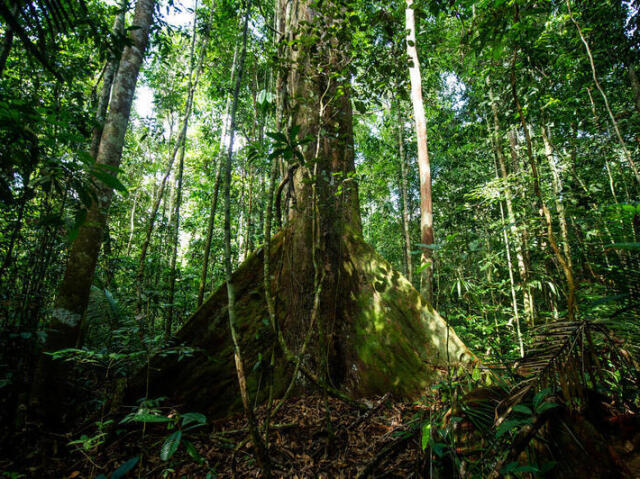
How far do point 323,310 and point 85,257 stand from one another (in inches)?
103

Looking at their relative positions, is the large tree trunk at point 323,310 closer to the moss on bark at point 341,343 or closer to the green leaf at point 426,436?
the moss on bark at point 341,343

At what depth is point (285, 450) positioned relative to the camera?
2027 mm

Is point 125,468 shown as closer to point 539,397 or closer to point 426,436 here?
point 426,436

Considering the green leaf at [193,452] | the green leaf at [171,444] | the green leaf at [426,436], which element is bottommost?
the green leaf at [193,452]

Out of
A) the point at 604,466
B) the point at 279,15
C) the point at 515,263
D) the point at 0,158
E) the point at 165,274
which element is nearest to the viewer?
the point at 604,466

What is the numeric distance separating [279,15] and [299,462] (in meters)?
5.37

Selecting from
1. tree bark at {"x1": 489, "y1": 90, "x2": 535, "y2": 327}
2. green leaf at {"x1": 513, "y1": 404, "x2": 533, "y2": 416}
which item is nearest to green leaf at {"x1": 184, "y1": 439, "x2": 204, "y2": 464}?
green leaf at {"x1": 513, "y1": 404, "x2": 533, "y2": 416}

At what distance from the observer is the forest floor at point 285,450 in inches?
71.7

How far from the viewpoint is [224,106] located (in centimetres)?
853

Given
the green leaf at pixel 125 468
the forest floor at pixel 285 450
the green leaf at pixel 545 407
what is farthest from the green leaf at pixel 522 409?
the green leaf at pixel 125 468

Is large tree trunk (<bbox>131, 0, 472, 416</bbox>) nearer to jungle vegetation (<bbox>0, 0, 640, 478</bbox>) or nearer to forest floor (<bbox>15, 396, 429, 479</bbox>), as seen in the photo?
jungle vegetation (<bbox>0, 0, 640, 478</bbox>)

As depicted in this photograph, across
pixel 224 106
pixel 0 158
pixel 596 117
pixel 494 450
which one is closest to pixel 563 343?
pixel 494 450

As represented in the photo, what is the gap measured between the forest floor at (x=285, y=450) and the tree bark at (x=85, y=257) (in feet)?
2.01

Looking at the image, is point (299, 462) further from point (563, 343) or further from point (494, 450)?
point (563, 343)
